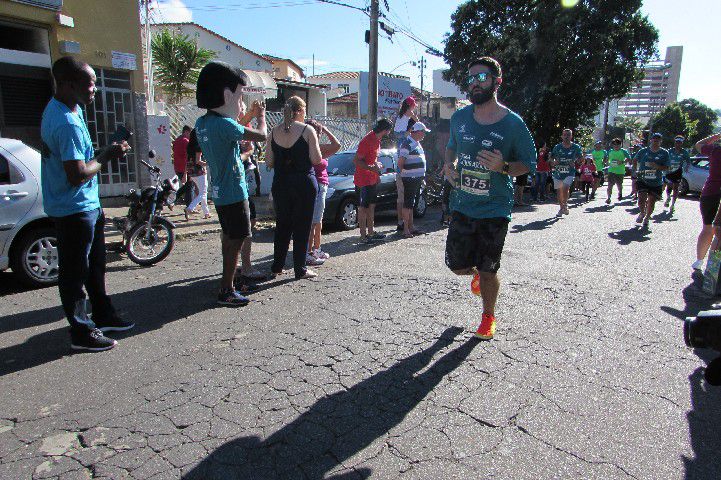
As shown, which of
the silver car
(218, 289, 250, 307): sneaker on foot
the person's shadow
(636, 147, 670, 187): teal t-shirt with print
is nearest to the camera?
the person's shadow

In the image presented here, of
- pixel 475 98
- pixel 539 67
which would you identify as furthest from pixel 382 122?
pixel 539 67

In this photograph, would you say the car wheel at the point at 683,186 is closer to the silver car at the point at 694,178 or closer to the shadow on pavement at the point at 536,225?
the silver car at the point at 694,178

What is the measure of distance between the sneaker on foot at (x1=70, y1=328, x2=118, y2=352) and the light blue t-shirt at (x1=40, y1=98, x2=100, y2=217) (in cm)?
88

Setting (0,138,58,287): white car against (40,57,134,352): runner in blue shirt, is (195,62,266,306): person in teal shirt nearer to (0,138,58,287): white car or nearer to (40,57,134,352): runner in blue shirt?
(40,57,134,352): runner in blue shirt

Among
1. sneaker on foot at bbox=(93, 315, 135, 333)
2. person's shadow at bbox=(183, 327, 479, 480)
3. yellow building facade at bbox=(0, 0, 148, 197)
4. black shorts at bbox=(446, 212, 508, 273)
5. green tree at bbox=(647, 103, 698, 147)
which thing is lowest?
person's shadow at bbox=(183, 327, 479, 480)

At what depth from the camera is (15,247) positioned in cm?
510

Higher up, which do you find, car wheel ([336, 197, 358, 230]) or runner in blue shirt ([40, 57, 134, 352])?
runner in blue shirt ([40, 57, 134, 352])

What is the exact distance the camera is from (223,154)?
171 inches

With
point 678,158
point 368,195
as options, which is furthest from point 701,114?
point 368,195

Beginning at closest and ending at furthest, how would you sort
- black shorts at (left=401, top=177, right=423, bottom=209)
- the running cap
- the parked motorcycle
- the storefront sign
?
the parked motorcycle → the running cap → black shorts at (left=401, top=177, right=423, bottom=209) → the storefront sign

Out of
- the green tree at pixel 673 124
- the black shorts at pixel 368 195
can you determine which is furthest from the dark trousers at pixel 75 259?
the green tree at pixel 673 124

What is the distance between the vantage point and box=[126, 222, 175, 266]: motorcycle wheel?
6.11 metres

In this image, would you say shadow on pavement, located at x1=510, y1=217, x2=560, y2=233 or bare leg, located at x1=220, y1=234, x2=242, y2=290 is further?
shadow on pavement, located at x1=510, y1=217, x2=560, y2=233

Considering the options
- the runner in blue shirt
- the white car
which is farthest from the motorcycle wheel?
the runner in blue shirt
